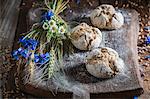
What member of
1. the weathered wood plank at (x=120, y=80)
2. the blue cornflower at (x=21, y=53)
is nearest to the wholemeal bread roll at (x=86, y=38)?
the weathered wood plank at (x=120, y=80)

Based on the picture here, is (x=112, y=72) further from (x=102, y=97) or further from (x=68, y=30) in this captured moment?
(x=68, y=30)

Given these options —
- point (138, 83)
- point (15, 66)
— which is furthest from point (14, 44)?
point (138, 83)

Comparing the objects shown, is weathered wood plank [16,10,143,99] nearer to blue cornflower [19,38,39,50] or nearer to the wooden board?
the wooden board

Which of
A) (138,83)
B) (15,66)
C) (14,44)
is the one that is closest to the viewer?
(138,83)

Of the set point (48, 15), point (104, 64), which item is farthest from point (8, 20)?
point (104, 64)

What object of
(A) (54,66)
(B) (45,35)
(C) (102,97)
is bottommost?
(C) (102,97)

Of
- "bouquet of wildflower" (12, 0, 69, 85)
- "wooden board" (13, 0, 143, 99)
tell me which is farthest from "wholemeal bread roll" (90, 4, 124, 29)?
"bouquet of wildflower" (12, 0, 69, 85)

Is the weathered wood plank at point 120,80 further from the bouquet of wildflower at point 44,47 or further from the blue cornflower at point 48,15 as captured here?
the blue cornflower at point 48,15
